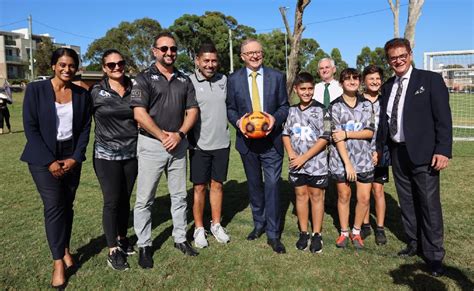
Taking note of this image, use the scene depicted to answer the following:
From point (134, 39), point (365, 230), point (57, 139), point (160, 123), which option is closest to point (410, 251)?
point (365, 230)

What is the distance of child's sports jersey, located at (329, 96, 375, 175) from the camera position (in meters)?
4.06

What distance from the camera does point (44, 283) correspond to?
3.53 meters

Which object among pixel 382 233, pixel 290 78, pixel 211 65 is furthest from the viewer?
pixel 290 78

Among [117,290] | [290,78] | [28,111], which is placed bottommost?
[117,290]

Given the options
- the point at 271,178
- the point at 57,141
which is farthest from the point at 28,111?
the point at 271,178

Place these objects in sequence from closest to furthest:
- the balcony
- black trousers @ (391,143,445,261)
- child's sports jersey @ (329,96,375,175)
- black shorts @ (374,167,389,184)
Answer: black trousers @ (391,143,445,261)
child's sports jersey @ (329,96,375,175)
black shorts @ (374,167,389,184)
the balcony

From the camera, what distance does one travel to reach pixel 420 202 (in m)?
3.76

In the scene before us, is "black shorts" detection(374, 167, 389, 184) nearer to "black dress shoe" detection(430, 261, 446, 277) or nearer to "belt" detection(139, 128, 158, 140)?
"black dress shoe" detection(430, 261, 446, 277)

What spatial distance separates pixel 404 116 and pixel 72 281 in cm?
354

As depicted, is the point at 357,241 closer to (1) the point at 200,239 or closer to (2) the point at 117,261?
(1) the point at 200,239

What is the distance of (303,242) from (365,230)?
0.91m

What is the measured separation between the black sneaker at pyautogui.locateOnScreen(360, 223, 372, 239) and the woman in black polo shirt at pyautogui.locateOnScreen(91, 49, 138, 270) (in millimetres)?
2741

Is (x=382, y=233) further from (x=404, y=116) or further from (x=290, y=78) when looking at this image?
(x=290, y=78)

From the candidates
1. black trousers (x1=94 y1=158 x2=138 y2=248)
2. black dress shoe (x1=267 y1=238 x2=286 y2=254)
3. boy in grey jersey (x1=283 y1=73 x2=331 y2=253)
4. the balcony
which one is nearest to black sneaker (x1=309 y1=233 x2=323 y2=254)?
boy in grey jersey (x1=283 y1=73 x2=331 y2=253)
